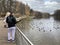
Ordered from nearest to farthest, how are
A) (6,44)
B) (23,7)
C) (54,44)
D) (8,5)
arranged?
(6,44) < (54,44) < (8,5) < (23,7)

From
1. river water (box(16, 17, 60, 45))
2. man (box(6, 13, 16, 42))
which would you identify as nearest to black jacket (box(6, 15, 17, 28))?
man (box(6, 13, 16, 42))

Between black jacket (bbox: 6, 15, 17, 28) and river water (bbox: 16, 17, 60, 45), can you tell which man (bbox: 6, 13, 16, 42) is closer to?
black jacket (bbox: 6, 15, 17, 28)

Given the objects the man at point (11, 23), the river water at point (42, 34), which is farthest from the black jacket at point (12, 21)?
the river water at point (42, 34)

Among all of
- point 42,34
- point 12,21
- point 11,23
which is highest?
point 12,21

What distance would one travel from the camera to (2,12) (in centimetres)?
9400

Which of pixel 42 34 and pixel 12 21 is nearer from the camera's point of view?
pixel 12 21

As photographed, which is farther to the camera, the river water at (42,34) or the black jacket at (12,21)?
the river water at (42,34)

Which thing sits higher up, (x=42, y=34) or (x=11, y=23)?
(x=11, y=23)

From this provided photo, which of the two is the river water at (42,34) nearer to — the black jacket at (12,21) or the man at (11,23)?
the man at (11,23)

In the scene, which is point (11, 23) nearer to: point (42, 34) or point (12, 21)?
point (12, 21)

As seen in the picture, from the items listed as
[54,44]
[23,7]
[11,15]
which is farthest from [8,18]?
[23,7]

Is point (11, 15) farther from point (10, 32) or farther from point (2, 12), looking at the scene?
point (2, 12)

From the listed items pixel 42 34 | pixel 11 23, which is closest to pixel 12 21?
pixel 11 23

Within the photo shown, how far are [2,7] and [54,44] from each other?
7912cm
